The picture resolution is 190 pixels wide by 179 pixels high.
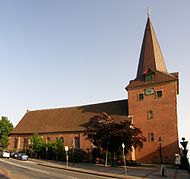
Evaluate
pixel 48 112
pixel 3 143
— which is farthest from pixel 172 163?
pixel 3 143

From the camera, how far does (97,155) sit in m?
43.2

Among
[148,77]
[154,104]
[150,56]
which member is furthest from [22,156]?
[150,56]

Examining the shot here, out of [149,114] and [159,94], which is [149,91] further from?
[149,114]

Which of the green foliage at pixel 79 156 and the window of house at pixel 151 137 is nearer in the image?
the window of house at pixel 151 137

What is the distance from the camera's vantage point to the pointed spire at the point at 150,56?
1863 inches

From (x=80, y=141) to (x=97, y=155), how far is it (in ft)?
27.0

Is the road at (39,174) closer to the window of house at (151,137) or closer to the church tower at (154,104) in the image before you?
the church tower at (154,104)

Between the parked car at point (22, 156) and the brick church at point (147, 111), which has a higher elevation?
the brick church at point (147, 111)

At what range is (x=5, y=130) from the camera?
73.2 m

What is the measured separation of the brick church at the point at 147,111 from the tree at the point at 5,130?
42.3ft

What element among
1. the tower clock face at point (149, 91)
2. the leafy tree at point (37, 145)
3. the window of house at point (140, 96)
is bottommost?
the leafy tree at point (37, 145)

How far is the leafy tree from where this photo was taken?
165ft

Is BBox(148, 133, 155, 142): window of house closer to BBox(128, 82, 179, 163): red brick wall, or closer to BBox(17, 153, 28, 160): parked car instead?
BBox(128, 82, 179, 163): red brick wall

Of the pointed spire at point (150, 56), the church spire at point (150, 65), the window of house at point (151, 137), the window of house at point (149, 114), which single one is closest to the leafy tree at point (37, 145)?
the church spire at point (150, 65)
